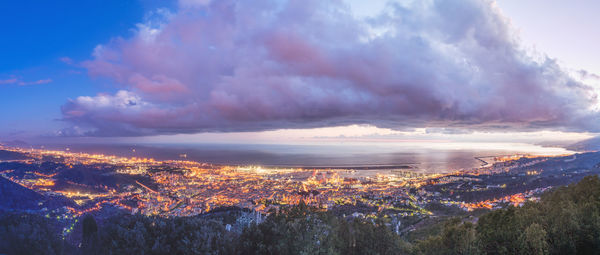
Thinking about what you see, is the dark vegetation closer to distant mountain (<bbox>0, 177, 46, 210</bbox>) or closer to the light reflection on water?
distant mountain (<bbox>0, 177, 46, 210</bbox>)

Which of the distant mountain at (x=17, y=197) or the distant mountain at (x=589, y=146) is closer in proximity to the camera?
the distant mountain at (x=17, y=197)

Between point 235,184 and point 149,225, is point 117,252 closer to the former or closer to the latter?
point 149,225

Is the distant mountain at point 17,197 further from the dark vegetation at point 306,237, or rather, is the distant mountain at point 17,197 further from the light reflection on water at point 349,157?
the light reflection on water at point 349,157

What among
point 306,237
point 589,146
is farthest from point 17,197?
point 589,146

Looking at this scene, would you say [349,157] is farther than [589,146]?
No

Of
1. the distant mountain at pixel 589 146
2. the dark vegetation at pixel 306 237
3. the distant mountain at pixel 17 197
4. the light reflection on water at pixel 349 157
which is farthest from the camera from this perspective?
the distant mountain at pixel 589 146

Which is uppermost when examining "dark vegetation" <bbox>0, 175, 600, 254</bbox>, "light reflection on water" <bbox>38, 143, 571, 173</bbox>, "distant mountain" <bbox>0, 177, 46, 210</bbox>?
"dark vegetation" <bbox>0, 175, 600, 254</bbox>

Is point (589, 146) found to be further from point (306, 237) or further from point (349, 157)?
point (306, 237)

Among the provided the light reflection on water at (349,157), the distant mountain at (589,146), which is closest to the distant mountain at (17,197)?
the light reflection on water at (349,157)

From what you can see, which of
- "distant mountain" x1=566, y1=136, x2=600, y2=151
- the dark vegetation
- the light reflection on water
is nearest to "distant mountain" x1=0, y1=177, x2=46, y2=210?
the dark vegetation

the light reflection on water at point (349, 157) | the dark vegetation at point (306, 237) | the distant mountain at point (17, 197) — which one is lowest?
the light reflection on water at point (349, 157)

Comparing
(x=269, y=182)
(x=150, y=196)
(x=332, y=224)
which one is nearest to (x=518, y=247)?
(x=332, y=224)

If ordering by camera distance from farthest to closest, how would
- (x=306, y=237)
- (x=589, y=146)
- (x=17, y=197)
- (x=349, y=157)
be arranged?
(x=589, y=146) → (x=349, y=157) → (x=17, y=197) → (x=306, y=237)
